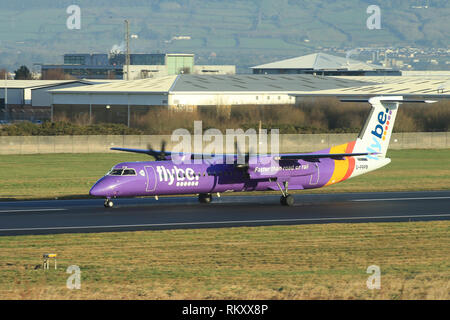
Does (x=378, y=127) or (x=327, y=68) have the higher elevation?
(x=327, y=68)

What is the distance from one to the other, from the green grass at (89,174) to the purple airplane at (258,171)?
6.07 metres

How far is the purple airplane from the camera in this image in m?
36.9

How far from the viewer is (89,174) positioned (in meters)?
57.1

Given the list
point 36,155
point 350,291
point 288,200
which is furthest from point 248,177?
point 36,155

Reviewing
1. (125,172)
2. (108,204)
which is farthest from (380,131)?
(108,204)

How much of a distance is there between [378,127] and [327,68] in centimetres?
11659

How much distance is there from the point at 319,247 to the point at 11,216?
15376mm

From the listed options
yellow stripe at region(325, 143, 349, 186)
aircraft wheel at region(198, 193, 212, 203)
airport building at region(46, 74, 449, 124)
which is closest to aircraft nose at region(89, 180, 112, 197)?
aircraft wheel at region(198, 193, 212, 203)

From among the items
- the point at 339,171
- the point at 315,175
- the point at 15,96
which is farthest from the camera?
the point at 15,96

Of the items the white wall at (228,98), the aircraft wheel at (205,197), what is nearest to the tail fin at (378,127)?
the aircraft wheel at (205,197)

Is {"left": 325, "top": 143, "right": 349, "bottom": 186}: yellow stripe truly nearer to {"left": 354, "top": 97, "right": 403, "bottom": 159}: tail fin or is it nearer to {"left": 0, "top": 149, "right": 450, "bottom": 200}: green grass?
{"left": 354, "top": 97, "right": 403, "bottom": 159}: tail fin

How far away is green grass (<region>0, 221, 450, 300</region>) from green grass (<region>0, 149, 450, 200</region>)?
1618 cm

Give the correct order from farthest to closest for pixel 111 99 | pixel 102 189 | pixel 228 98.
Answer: pixel 228 98 < pixel 111 99 < pixel 102 189

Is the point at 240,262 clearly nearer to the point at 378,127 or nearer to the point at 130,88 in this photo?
the point at 378,127
